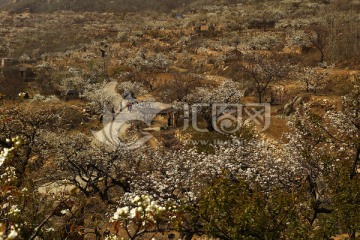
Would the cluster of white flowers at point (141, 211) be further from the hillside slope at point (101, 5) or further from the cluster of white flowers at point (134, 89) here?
the hillside slope at point (101, 5)

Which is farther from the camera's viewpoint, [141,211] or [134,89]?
[134,89]

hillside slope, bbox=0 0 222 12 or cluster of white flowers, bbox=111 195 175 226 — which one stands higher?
hillside slope, bbox=0 0 222 12

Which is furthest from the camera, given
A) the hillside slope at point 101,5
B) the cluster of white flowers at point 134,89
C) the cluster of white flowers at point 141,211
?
the hillside slope at point 101,5

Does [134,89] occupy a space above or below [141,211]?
below

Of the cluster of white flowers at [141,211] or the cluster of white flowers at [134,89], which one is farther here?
the cluster of white flowers at [134,89]

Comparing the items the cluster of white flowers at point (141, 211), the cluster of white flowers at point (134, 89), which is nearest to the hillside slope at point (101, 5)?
the cluster of white flowers at point (134, 89)

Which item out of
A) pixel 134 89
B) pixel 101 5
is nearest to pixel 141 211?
pixel 134 89

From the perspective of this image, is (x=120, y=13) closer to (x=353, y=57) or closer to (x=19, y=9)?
(x=19, y=9)

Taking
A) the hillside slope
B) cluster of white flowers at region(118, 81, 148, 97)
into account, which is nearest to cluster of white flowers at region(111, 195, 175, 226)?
cluster of white flowers at region(118, 81, 148, 97)

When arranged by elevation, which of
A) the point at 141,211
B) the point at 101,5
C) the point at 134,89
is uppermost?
the point at 101,5

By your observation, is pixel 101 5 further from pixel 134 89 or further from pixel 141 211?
pixel 141 211

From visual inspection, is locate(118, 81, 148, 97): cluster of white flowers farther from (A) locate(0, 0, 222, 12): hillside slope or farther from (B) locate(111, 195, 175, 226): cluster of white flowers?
(A) locate(0, 0, 222, 12): hillside slope

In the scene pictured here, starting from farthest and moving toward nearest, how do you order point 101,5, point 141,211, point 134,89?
1. point 101,5
2. point 134,89
3. point 141,211

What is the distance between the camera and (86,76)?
4609 cm
